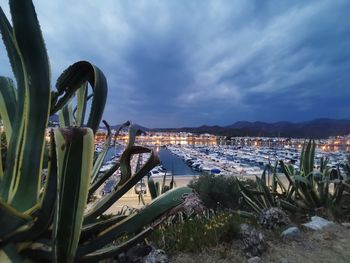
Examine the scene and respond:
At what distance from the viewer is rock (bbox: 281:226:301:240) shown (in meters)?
4.19

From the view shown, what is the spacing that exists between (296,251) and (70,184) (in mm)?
3572

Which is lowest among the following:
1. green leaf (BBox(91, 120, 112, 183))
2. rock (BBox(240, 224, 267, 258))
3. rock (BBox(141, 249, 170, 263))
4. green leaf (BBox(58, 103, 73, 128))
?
rock (BBox(240, 224, 267, 258))

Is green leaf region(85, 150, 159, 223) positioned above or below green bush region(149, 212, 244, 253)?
above

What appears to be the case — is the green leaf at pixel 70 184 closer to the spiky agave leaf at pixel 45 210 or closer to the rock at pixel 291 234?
the spiky agave leaf at pixel 45 210

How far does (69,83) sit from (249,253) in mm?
2917

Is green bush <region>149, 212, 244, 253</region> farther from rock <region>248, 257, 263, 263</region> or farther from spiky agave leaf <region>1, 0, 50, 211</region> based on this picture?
spiky agave leaf <region>1, 0, 50, 211</region>

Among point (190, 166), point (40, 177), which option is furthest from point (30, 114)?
point (190, 166)

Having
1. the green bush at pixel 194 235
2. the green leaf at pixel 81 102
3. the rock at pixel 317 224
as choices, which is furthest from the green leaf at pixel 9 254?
the rock at pixel 317 224

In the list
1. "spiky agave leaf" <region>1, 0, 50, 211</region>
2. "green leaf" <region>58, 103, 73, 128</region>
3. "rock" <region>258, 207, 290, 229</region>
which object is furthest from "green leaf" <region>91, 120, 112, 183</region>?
"rock" <region>258, 207, 290, 229</region>

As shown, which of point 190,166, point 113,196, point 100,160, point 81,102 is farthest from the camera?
point 190,166

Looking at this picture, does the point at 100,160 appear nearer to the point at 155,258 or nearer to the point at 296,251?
the point at 155,258

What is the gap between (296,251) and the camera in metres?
3.78

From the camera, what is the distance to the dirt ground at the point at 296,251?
137 inches

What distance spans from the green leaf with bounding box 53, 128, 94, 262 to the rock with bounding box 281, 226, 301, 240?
3.82 metres
